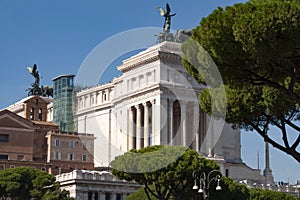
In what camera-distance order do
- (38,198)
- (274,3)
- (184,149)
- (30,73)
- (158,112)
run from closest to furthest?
(274,3)
(184,149)
(38,198)
(158,112)
(30,73)

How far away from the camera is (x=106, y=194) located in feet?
225

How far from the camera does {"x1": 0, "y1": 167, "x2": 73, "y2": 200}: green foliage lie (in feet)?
200

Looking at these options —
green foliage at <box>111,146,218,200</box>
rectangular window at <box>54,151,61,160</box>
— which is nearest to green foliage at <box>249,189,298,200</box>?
green foliage at <box>111,146,218,200</box>

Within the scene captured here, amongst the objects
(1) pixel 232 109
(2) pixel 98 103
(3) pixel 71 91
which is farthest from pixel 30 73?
(1) pixel 232 109

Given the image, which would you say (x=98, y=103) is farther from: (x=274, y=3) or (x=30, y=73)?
(x=274, y=3)

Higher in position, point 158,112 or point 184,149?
point 158,112

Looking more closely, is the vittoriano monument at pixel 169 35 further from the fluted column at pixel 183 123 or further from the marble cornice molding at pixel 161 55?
the fluted column at pixel 183 123

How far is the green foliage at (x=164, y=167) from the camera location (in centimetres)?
4778

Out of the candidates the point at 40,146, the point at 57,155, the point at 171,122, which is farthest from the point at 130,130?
the point at 40,146

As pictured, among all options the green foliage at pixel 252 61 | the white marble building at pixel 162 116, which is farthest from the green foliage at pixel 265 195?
the green foliage at pixel 252 61

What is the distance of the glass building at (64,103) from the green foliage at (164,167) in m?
45.9

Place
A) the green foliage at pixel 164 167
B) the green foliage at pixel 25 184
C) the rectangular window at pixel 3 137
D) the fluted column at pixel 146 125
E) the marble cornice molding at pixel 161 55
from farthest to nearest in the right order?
the marble cornice molding at pixel 161 55, the fluted column at pixel 146 125, the rectangular window at pixel 3 137, the green foliage at pixel 25 184, the green foliage at pixel 164 167

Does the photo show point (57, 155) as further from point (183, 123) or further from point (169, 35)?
point (169, 35)

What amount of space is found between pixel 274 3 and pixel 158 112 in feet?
177
